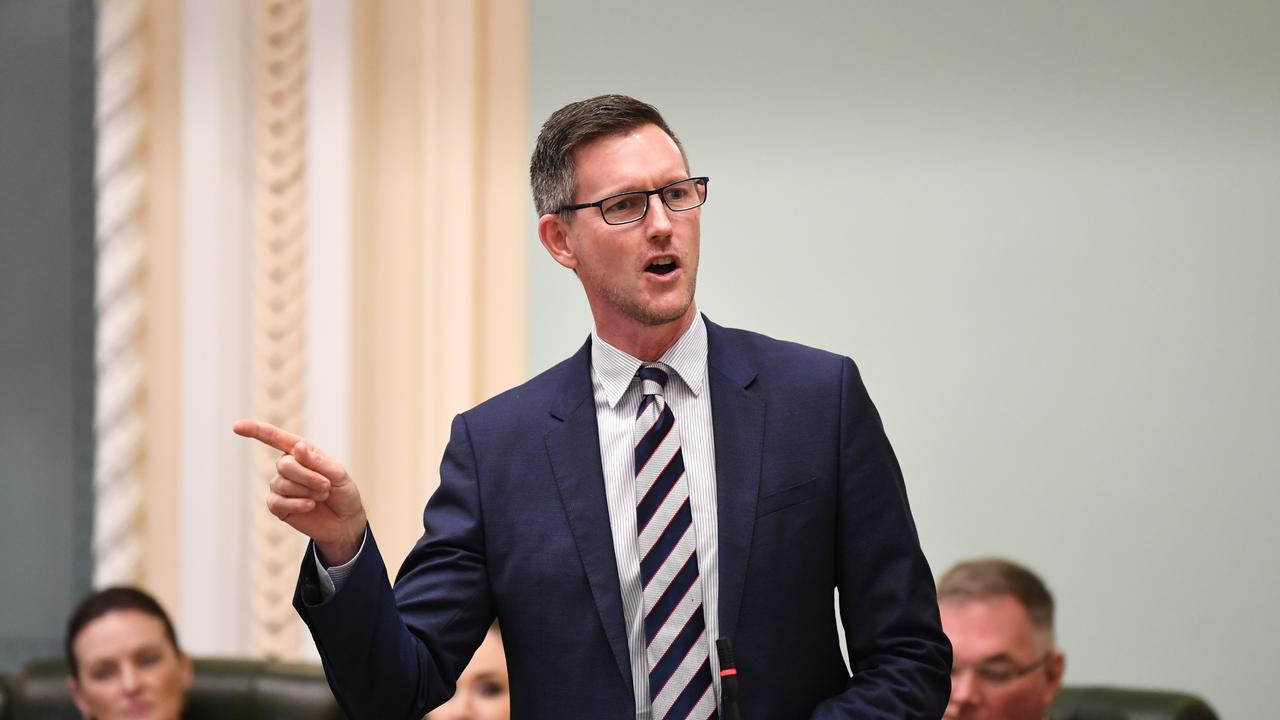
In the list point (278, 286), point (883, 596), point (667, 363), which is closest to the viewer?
point (883, 596)

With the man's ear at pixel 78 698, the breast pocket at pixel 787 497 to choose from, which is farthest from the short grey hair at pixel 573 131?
the man's ear at pixel 78 698

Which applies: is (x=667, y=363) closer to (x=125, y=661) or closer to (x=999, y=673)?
(x=999, y=673)

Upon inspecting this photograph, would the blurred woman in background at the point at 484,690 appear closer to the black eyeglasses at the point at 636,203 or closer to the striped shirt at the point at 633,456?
the striped shirt at the point at 633,456

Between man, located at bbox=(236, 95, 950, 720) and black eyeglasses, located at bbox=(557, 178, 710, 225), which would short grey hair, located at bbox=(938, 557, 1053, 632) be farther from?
black eyeglasses, located at bbox=(557, 178, 710, 225)

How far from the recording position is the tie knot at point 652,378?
6.38 ft

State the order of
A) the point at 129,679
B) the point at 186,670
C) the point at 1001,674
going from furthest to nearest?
the point at 186,670 < the point at 129,679 < the point at 1001,674

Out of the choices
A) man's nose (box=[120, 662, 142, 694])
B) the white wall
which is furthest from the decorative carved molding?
the white wall

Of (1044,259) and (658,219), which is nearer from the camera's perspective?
(658,219)

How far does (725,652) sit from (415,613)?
41cm

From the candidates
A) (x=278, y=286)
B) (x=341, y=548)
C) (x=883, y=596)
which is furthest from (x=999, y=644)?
(x=278, y=286)

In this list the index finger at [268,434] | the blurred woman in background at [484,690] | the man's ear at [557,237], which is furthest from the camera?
the blurred woman in background at [484,690]

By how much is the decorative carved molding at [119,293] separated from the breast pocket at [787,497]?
272cm

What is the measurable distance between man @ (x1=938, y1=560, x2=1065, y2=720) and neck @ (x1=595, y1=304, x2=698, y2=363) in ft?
4.78

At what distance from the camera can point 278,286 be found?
397cm
